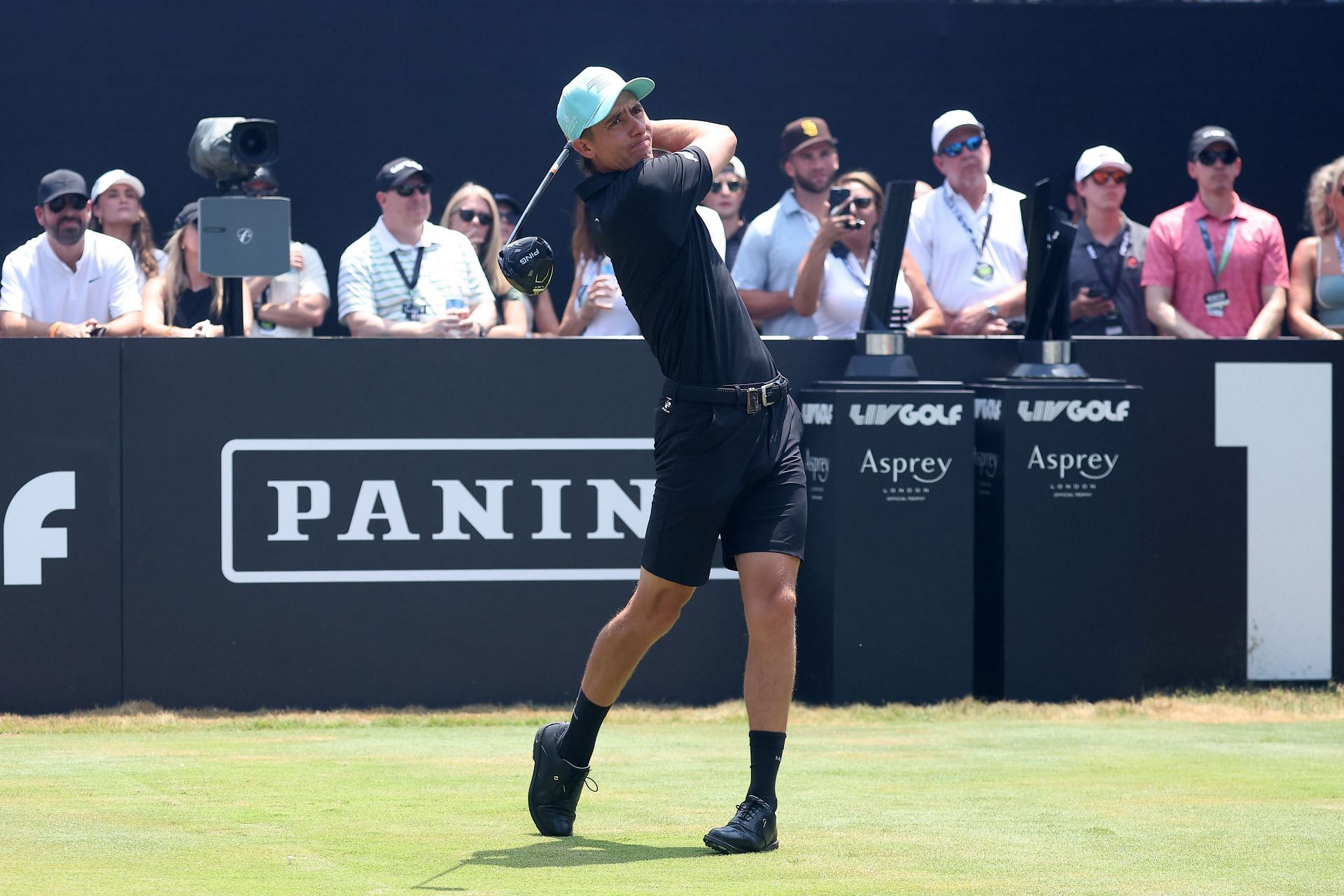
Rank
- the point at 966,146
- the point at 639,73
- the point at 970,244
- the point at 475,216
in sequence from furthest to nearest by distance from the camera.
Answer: the point at 639,73 < the point at 966,146 < the point at 475,216 < the point at 970,244

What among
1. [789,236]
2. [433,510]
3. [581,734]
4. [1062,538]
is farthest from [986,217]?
[581,734]

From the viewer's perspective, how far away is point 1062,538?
7379 millimetres

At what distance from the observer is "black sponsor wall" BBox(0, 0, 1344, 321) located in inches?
408

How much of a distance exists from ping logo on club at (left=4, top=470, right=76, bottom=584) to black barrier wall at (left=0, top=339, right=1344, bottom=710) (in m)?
0.02

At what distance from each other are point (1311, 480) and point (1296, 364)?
1.67 ft

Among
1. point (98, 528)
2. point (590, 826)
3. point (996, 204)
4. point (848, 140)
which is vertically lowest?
point (590, 826)

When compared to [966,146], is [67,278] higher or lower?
lower

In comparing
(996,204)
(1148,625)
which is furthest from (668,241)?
(996,204)

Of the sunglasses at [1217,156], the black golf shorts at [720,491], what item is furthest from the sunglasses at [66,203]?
the sunglasses at [1217,156]

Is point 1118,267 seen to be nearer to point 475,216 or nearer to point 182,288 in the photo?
point 475,216

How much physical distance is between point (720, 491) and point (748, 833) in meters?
0.87

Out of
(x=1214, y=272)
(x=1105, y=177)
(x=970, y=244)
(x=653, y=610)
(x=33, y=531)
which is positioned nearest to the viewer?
(x=653, y=610)

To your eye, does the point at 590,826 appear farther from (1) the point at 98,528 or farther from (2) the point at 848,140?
(2) the point at 848,140

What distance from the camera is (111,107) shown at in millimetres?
10352
